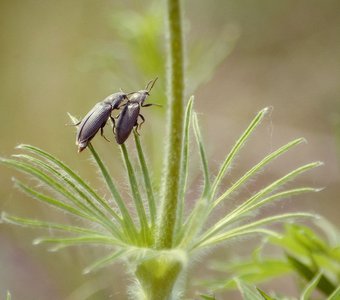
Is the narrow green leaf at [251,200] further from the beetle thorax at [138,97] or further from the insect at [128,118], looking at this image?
the beetle thorax at [138,97]

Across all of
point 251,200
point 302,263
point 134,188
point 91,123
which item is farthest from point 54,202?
point 302,263

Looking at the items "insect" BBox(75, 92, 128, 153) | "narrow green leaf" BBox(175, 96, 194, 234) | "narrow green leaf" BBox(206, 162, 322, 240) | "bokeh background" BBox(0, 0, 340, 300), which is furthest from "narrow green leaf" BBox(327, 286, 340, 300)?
"bokeh background" BBox(0, 0, 340, 300)

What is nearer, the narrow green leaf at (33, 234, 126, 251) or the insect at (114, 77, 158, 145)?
the narrow green leaf at (33, 234, 126, 251)

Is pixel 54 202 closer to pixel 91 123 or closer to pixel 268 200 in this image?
pixel 91 123

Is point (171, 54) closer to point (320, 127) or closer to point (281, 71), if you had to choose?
point (320, 127)

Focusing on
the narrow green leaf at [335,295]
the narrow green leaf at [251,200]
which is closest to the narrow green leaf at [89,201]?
the narrow green leaf at [251,200]

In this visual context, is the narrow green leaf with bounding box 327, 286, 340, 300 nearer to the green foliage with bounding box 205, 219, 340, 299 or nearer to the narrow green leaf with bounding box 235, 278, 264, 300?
the narrow green leaf with bounding box 235, 278, 264, 300

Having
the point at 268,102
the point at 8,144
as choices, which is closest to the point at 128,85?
the point at 8,144
